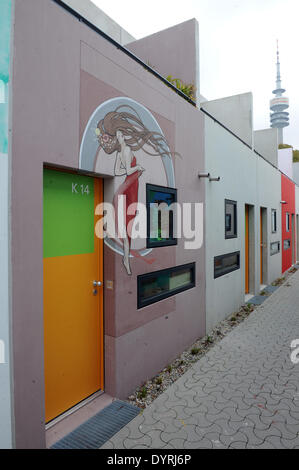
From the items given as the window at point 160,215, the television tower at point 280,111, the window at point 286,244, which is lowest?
the window at point 286,244

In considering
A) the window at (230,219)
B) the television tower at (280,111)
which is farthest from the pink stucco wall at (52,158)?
the television tower at (280,111)

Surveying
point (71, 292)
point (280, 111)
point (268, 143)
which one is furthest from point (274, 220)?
point (280, 111)

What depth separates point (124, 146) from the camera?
142 inches

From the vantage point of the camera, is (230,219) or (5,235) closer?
(5,235)

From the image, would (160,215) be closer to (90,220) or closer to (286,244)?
(90,220)

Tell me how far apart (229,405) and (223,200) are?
4.21 m

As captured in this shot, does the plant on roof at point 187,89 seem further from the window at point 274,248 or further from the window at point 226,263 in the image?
the window at point 274,248

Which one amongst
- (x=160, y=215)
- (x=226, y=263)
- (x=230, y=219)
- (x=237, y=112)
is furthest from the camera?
(x=237, y=112)

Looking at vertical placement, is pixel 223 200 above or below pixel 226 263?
above

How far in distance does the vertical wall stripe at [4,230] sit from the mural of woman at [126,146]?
3.55 ft

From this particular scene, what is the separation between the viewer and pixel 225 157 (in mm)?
6742

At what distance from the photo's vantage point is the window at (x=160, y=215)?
161 inches
